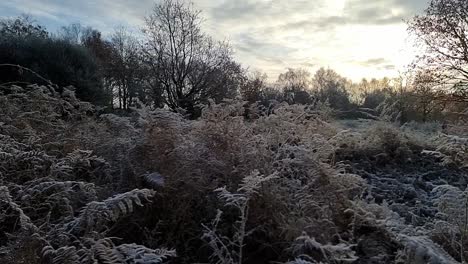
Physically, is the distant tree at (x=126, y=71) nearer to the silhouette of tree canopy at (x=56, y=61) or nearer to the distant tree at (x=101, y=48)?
the distant tree at (x=101, y=48)

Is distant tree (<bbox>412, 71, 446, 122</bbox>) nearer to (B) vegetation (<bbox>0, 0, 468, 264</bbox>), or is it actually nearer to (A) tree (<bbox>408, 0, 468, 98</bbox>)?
(A) tree (<bbox>408, 0, 468, 98</bbox>)

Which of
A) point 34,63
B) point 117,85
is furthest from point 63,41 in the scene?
point 117,85

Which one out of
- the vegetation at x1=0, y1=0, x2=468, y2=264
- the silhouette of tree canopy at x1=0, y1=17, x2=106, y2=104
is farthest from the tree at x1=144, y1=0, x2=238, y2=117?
the vegetation at x1=0, y1=0, x2=468, y2=264

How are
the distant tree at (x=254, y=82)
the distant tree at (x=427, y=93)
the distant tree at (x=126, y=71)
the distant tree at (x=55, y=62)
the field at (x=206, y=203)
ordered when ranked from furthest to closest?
the distant tree at (x=126, y=71) → the distant tree at (x=254, y=82) → the distant tree at (x=427, y=93) → the distant tree at (x=55, y=62) → the field at (x=206, y=203)

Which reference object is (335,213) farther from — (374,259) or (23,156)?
(23,156)

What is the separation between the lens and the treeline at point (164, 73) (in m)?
12.6

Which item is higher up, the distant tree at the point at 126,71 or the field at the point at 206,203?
the distant tree at the point at 126,71

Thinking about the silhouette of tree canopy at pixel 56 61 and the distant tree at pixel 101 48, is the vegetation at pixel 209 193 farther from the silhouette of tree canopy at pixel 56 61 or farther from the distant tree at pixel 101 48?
the distant tree at pixel 101 48

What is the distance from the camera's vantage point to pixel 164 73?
22.1m

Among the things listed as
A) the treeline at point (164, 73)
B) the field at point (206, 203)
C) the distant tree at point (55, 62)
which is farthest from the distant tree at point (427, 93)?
the field at point (206, 203)

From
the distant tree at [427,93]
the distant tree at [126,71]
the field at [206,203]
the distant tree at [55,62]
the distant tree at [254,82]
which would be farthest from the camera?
the distant tree at [126,71]

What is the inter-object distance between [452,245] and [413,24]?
48.9 ft

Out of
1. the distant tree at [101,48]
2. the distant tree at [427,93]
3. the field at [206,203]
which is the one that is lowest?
the field at [206,203]

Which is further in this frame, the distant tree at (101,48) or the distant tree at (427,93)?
the distant tree at (101,48)
